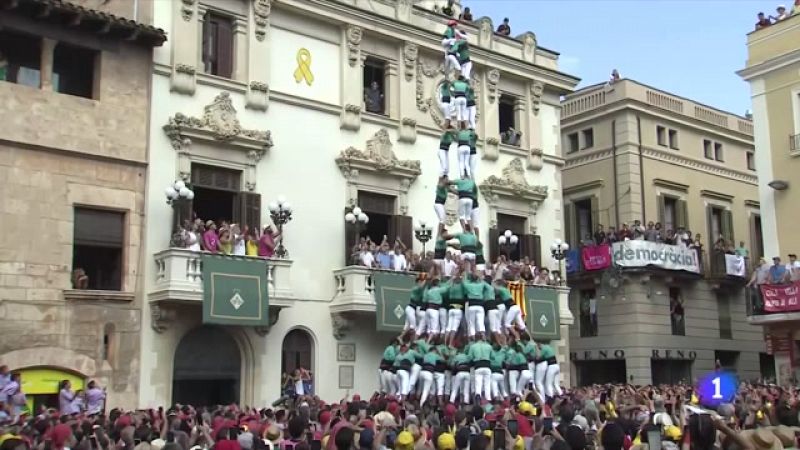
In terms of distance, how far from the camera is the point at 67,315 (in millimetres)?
21906

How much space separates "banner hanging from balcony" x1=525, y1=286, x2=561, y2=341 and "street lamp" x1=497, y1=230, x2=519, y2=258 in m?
1.55

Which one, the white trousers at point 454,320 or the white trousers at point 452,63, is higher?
the white trousers at point 452,63

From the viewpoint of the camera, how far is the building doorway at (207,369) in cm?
2405

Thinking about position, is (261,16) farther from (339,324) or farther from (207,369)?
(207,369)

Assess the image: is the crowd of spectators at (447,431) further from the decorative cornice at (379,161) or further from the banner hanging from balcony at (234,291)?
the decorative cornice at (379,161)

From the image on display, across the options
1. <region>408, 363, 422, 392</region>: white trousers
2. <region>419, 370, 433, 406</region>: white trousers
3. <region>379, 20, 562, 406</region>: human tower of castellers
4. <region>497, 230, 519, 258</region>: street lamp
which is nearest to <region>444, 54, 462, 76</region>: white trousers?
<region>379, 20, 562, 406</region>: human tower of castellers

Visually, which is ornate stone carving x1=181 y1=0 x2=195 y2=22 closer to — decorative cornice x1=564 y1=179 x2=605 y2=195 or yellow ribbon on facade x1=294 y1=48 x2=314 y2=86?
yellow ribbon on facade x1=294 y1=48 x2=314 y2=86

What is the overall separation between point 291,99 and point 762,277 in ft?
50.1

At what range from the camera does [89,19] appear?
2262 cm

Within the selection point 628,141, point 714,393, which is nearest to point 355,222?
point 628,141

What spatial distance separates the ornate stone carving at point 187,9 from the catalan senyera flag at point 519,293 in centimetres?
1207

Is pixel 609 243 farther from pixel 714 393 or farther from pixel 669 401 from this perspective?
pixel 714 393

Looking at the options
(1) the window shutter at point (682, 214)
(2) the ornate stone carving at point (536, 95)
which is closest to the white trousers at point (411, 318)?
(2) the ornate stone carving at point (536, 95)

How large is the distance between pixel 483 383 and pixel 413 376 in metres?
1.60
